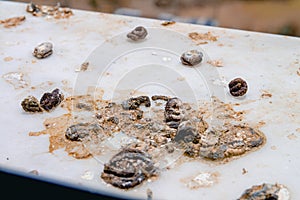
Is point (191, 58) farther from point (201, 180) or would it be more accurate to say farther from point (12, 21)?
point (12, 21)

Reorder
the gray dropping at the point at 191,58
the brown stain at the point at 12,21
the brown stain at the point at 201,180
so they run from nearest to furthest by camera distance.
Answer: the brown stain at the point at 201,180 < the gray dropping at the point at 191,58 < the brown stain at the point at 12,21

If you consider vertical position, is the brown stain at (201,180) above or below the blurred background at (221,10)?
below

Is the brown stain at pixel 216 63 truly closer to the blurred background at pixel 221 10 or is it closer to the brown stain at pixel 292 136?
the brown stain at pixel 292 136

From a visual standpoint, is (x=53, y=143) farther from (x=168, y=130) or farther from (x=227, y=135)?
(x=227, y=135)

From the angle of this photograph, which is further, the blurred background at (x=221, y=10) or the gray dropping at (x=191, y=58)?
the blurred background at (x=221, y=10)

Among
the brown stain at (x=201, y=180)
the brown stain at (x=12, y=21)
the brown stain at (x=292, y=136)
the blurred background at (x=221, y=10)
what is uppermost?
the blurred background at (x=221, y=10)

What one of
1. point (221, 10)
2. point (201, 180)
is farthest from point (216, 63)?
point (221, 10)

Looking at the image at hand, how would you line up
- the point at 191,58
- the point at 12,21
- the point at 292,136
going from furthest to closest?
the point at 12,21 → the point at 191,58 → the point at 292,136

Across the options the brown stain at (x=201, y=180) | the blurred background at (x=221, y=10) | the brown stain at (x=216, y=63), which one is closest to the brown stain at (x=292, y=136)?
the brown stain at (x=201, y=180)

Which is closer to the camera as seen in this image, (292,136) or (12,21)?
(292,136)
